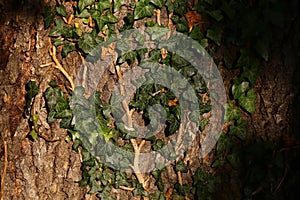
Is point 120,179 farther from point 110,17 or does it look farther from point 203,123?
point 110,17

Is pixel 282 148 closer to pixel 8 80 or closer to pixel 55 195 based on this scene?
pixel 55 195

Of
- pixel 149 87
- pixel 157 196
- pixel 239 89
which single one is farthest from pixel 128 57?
pixel 157 196

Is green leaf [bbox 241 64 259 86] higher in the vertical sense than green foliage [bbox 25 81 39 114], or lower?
higher

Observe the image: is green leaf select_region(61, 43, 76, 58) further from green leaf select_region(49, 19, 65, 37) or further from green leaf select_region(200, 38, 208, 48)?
green leaf select_region(200, 38, 208, 48)

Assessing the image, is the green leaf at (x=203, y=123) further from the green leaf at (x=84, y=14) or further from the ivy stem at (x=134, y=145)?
the green leaf at (x=84, y=14)

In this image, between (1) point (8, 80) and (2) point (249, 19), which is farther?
(1) point (8, 80)

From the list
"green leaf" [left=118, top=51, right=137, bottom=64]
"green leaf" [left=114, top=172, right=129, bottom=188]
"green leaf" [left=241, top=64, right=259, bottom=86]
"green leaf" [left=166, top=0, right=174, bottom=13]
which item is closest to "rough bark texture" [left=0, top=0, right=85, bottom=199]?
"green leaf" [left=114, top=172, right=129, bottom=188]

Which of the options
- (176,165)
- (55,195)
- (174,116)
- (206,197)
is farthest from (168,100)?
(55,195)
